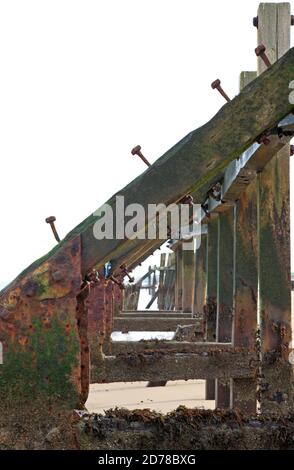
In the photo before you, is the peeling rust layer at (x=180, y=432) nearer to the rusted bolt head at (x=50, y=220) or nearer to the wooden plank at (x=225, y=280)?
the rusted bolt head at (x=50, y=220)

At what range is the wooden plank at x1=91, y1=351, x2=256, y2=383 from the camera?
6820mm

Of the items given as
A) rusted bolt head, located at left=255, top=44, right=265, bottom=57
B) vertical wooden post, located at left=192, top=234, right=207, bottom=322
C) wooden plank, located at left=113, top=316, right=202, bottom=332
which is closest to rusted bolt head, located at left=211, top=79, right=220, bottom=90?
rusted bolt head, located at left=255, top=44, right=265, bottom=57

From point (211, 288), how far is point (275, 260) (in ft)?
12.8

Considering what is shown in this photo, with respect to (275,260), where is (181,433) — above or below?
below

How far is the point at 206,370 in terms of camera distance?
7.04 m

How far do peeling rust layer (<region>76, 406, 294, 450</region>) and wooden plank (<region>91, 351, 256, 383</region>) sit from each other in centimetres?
253

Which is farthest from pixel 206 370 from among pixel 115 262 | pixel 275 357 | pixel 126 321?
pixel 126 321

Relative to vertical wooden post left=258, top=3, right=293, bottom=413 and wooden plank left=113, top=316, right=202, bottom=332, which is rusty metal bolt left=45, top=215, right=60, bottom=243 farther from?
wooden plank left=113, top=316, right=202, bottom=332

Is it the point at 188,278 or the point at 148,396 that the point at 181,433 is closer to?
the point at 148,396

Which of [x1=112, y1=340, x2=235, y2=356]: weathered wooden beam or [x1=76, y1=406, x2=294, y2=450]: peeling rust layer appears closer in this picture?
[x1=76, y1=406, x2=294, y2=450]: peeling rust layer

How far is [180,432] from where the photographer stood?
166 inches

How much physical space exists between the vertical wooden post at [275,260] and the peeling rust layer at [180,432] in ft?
6.94

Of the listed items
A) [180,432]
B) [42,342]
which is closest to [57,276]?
[42,342]

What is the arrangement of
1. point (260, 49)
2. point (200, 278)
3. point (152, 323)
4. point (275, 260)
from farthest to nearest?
point (200, 278) → point (152, 323) → point (275, 260) → point (260, 49)
